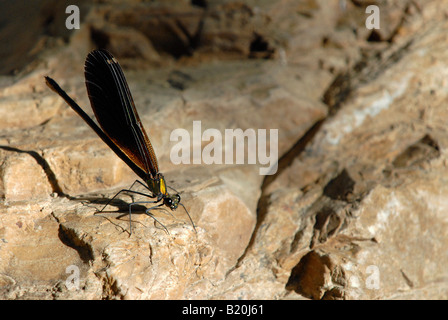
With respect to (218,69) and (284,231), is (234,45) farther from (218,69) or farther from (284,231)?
(284,231)

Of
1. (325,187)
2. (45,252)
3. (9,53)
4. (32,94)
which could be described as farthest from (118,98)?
(9,53)

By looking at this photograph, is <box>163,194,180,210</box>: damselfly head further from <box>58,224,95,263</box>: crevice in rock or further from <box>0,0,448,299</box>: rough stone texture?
<box>58,224,95,263</box>: crevice in rock

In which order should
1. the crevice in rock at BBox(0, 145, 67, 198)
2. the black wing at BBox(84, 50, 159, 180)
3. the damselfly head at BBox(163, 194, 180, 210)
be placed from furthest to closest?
the crevice in rock at BBox(0, 145, 67, 198) < the damselfly head at BBox(163, 194, 180, 210) < the black wing at BBox(84, 50, 159, 180)

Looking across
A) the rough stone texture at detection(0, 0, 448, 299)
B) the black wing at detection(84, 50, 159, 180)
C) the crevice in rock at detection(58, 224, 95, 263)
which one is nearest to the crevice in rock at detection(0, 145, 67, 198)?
the rough stone texture at detection(0, 0, 448, 299)

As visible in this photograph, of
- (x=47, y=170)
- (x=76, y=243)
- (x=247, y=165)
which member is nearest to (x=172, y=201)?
(x=76, y=243)

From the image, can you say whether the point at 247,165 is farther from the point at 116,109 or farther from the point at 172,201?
the point at 116,109

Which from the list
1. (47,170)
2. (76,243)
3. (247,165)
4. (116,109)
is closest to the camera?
(76,243)

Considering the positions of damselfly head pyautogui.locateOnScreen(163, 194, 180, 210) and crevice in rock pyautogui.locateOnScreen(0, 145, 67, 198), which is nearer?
damselfly head pyautogui.locateOnScreen(163, 194, 180, 210)

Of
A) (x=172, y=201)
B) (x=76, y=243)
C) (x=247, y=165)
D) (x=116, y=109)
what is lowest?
(x=76, y=243)
